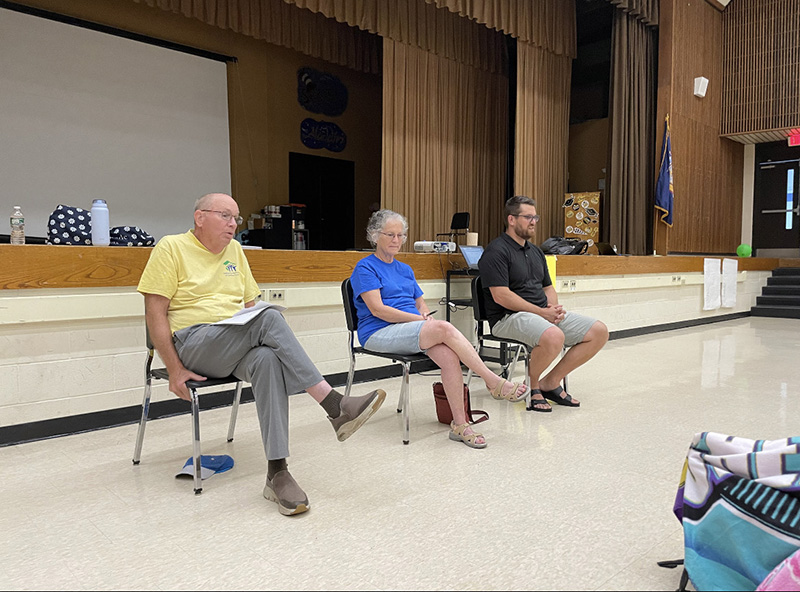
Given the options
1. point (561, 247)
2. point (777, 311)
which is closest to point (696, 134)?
point (777, 311)

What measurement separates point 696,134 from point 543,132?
2.29m

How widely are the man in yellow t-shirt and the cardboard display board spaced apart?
20.6 feet

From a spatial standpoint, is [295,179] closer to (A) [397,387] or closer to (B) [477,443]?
(A) [397,387]

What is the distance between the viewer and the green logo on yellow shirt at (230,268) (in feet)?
7.74

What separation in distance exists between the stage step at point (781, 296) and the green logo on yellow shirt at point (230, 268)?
8.49 meters

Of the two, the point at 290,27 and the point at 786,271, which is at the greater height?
the point at 290,27

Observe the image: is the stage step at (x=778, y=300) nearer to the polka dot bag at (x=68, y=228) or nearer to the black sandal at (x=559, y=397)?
the black sandal at (x=559, y=397)

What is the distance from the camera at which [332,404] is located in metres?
2.19

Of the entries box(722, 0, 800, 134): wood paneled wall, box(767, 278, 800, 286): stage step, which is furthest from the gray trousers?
box(767, 278, 800, 286): stage step

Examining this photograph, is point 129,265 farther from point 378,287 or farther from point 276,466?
point 276,466

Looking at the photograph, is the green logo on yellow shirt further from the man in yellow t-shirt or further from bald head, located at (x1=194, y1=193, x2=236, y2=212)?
bald head, located at (x1=194, y1=193, x2=236, y2=212)

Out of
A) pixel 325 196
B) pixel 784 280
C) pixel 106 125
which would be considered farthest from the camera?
pixel 784 280

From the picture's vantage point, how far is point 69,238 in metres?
2.80

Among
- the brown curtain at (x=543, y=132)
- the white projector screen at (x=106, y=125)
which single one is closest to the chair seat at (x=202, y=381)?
the white projector screen at (x=106, y=125)
